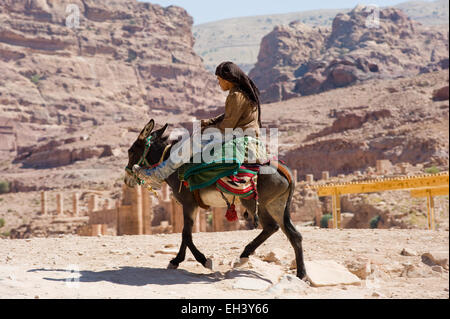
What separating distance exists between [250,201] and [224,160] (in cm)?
63

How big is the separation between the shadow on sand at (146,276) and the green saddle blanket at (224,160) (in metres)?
1.09

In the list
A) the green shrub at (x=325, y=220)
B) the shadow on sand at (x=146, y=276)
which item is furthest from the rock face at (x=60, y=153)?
the shadow on sand at (x=146, y=276)

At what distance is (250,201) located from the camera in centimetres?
701

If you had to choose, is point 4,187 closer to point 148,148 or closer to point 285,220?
point 148,148

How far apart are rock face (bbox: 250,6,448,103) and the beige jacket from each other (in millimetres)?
95544

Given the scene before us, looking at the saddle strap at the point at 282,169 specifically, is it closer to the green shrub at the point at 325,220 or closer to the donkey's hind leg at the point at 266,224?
the donkey's hind leg at the point at 266,224

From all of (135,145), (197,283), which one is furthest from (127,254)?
(197,283)

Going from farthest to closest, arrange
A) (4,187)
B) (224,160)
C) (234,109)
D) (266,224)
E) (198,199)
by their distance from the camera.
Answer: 1. (4,187)
2. (266,224)
3. (198,199)
4. (234,109)
5. (224,160)

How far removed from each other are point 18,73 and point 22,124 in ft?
54.2

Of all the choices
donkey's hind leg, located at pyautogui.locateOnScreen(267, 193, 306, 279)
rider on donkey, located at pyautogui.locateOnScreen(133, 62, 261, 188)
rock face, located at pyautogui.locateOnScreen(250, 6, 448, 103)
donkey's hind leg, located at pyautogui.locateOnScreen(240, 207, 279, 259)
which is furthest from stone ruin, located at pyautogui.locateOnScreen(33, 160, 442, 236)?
rock face, located at pyautogui.locateOnScreen(250, 6, 448, 103)

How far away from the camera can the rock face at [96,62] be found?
117m

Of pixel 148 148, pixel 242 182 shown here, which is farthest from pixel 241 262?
pixel 148 148

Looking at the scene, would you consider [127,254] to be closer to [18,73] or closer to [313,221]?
[313,221]
